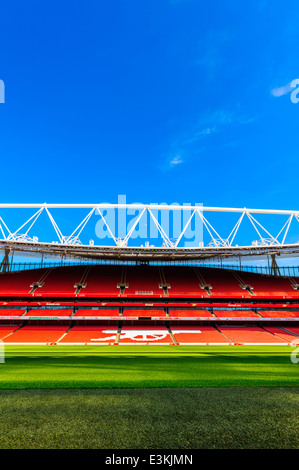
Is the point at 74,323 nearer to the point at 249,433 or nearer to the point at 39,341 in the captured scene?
the point at 39,341

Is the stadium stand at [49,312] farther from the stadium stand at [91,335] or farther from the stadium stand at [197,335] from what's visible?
the stadium stand at [197,335]

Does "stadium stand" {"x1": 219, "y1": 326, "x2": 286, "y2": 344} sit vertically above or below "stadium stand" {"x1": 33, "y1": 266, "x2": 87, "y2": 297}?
below

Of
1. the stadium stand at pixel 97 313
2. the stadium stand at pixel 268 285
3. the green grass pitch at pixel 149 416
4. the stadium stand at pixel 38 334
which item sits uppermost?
the stadium stand at pixel 268 285

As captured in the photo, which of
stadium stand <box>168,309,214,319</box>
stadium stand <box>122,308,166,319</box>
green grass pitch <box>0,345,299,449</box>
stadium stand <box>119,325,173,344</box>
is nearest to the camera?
green grass pitch <box>0,345,299,449</box>

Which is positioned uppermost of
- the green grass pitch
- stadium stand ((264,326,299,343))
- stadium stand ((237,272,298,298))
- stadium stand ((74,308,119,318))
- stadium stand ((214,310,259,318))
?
stadium stand ((237,272,298,298))

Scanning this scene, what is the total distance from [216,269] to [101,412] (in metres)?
48.7

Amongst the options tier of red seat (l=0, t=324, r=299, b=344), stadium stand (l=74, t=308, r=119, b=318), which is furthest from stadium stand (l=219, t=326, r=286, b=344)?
stadium stand (l=74, t=308, r=119, b=318)

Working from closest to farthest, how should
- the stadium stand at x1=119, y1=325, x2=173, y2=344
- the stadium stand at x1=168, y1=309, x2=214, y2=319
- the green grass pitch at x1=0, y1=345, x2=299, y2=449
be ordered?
the green grass pitch at x1=0, y1=345, x2=299, y2=449 < the stadium stand at x1=119, y1=325, x2=173, y2=344 < the stadium stand at x1=168, y1=309, x2=214, y2=319

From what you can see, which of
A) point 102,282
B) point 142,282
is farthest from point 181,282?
point 102,282

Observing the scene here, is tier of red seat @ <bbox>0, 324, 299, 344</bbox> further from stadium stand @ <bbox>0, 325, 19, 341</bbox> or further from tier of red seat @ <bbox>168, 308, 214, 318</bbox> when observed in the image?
tier of red seat @ <bbox>168, 308, 214, 318</bbox>

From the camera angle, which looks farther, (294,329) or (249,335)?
(294,329)

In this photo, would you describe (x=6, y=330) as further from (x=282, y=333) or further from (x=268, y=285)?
(x=268, y=285)

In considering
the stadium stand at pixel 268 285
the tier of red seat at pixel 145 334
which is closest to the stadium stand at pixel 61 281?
the tier of red seat at pixel 145 334
